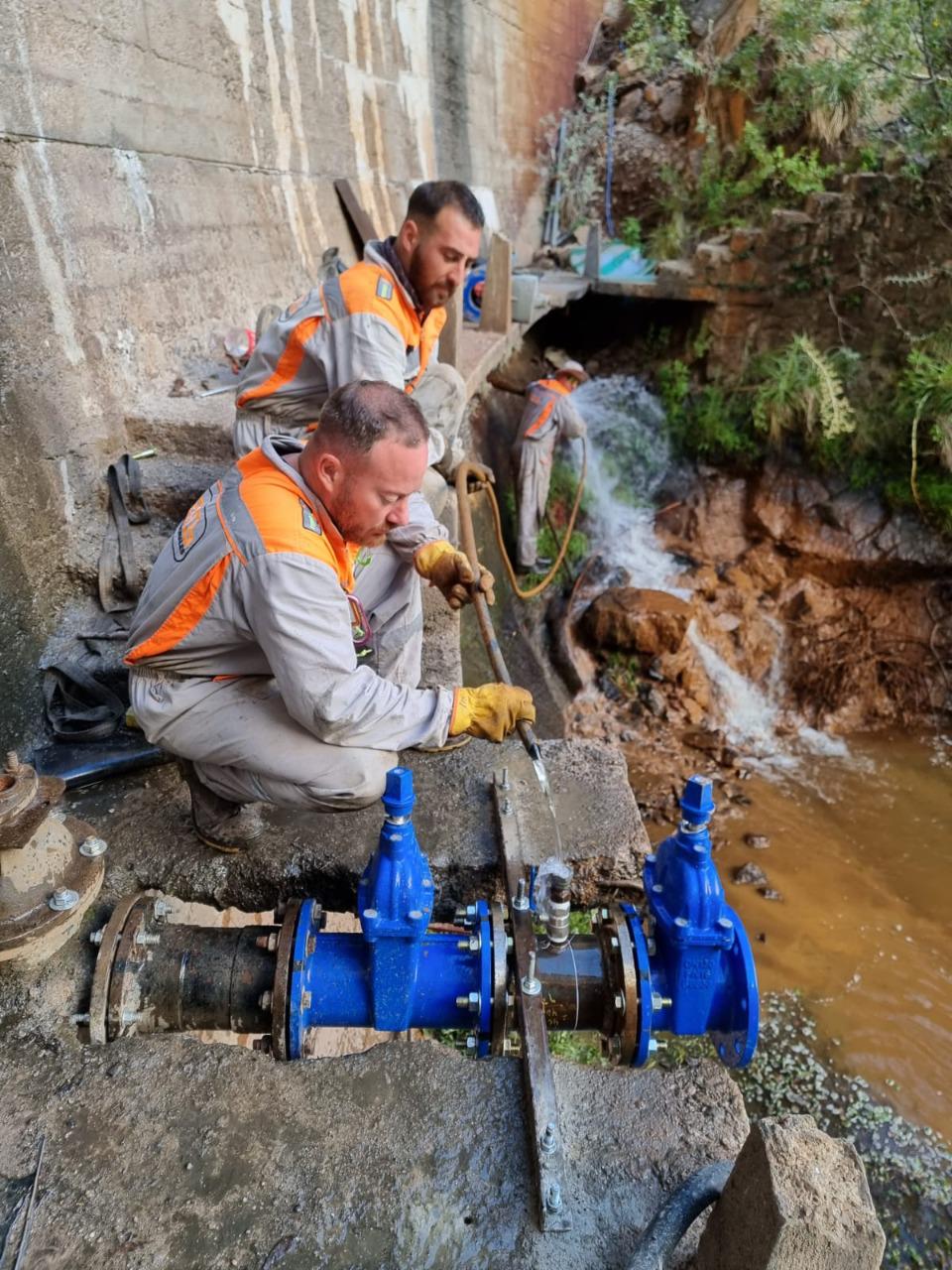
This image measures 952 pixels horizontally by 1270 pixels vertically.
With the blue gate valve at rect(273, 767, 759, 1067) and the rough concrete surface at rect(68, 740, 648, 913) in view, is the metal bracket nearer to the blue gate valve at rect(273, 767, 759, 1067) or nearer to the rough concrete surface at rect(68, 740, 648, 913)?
the blue gate valve at rect(273, 767, 759, 1067)

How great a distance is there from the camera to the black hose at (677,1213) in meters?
1.32

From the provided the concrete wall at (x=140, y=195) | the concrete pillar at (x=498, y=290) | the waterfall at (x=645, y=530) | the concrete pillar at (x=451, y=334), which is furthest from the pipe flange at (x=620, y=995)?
the concrete pillar at (x=498, y=290)

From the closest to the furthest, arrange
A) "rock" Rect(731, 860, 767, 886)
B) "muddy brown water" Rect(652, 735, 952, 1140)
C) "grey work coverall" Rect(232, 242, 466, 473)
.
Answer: "grey work coverall" Rect(232, 242, 466, 473)
"muddy brown water" Rect(652, 735, 952, 1140)
"rock" Rect(731, 860, 767, 886)

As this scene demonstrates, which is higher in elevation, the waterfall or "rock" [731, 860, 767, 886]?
the waterfall

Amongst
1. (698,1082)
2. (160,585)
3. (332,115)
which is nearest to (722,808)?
(698,1082)

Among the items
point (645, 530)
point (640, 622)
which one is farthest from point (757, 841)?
point (645, 530)

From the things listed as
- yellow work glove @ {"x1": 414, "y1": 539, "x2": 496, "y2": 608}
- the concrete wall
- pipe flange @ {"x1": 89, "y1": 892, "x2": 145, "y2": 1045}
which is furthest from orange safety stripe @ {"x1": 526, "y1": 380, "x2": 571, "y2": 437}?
pipe flange @ {"x1": 89, "y1": 892, "x2": 145, "y2": 1045}

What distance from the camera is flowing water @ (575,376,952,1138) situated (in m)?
4.32

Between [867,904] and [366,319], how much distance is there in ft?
15.4

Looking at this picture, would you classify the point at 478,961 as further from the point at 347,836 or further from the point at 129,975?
the point at 129,975

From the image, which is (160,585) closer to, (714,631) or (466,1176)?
(466,1176)

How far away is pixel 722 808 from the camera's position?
593cm

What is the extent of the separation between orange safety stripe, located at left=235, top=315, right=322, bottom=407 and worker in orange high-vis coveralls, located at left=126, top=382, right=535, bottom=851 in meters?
1.12

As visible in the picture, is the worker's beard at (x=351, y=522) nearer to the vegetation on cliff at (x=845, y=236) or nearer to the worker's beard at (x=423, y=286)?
the worker's beard at (x=423, y=286)
